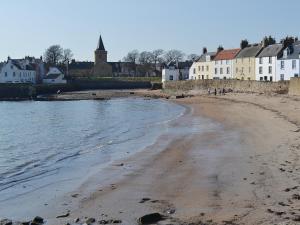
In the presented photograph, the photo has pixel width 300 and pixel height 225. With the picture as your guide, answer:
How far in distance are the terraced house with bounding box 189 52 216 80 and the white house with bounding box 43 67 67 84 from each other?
35240mm

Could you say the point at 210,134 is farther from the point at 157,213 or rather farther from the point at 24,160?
the point at 157,213

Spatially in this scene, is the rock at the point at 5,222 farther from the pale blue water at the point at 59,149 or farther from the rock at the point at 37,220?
the pale blue water at the point at 59,149

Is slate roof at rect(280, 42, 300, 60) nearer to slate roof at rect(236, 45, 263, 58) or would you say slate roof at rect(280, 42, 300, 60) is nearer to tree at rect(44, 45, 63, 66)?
slate roof at rect(236, 45, 263, 58)

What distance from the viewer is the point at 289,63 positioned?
63.6 meters

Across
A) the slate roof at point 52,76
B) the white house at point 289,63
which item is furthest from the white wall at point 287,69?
the slate roof at point 52,76

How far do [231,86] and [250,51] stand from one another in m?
9.54

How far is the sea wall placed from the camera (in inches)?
2175

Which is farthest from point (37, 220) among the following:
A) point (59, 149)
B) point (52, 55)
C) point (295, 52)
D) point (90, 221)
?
point (52, 55)

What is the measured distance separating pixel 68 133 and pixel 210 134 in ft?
31.1

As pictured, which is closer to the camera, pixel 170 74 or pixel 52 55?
pixel 170 74

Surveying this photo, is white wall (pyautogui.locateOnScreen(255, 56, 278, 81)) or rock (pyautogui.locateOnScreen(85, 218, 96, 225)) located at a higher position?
white wall (pyautogui.locateOnScreen(255, 56, 278, 81))

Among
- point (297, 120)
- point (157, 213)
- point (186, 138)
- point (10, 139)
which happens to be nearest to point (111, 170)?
point (157, 213)

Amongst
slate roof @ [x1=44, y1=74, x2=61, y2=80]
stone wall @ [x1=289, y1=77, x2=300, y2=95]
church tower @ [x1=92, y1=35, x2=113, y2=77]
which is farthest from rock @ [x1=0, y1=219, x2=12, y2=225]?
church tower @ [x1=92, y1=35, x2=113, y2=77]

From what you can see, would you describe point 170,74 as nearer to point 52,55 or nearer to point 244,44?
point 244,44
